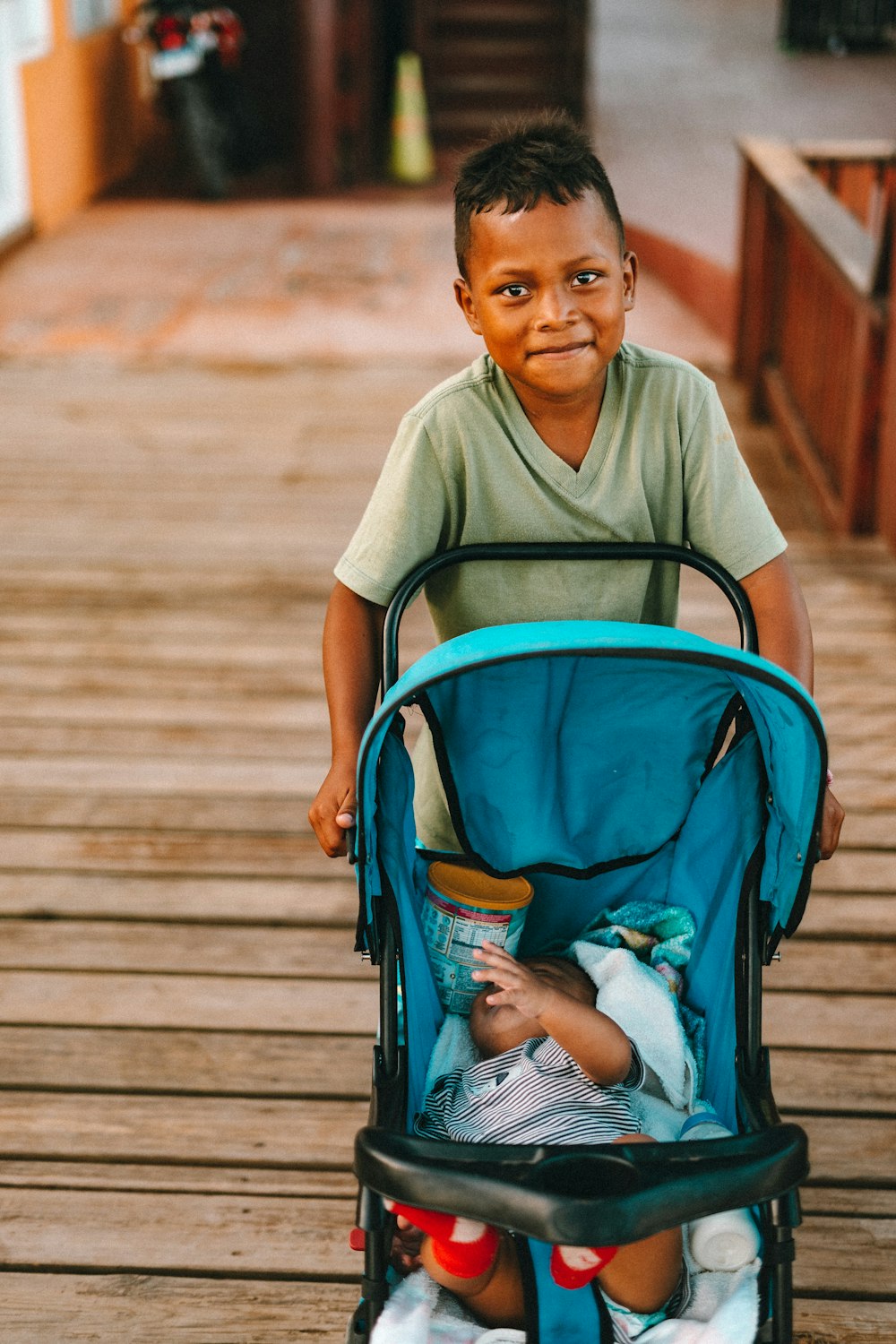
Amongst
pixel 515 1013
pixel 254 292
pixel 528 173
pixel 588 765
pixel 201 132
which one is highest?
pixel 528 173

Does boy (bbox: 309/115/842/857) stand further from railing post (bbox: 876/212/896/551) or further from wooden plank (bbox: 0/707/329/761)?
railing post (bbox: 876/212/896/551)

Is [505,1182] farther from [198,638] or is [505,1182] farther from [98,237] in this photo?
[98,237]

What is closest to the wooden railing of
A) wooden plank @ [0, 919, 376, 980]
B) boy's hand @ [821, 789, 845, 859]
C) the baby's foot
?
wooden plank @ [0, 919, 376, 980]

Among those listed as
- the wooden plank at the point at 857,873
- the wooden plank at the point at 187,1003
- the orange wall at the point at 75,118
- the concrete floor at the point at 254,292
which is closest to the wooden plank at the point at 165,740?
the wooden plank at the point at 187,1003

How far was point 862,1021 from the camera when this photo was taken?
211cm

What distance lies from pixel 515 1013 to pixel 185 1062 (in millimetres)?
722

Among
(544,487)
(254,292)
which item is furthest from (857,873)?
(254,292)

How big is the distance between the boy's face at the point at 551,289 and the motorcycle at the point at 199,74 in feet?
25.7

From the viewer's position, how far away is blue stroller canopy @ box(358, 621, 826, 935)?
136cm

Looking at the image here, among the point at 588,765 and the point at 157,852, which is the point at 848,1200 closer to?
the point at 588,765

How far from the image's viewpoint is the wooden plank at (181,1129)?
188cm

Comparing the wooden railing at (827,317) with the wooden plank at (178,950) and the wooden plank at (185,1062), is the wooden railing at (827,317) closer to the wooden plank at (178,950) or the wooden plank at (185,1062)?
the wooden plank at (178,950)

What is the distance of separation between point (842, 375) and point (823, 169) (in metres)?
1.76

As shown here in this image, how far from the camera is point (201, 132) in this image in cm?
873
